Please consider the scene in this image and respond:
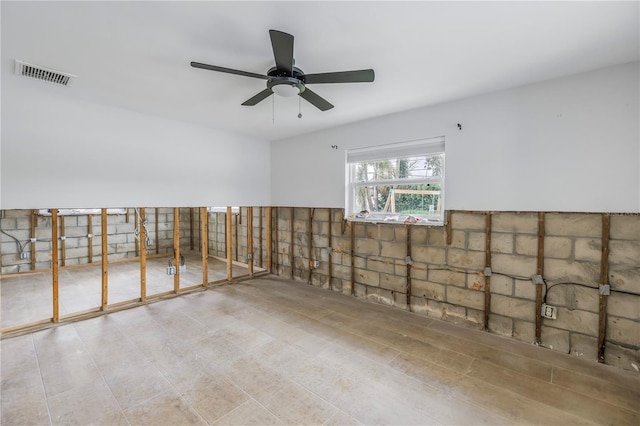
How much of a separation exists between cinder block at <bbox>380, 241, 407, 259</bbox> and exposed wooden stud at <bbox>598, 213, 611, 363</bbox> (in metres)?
1.91

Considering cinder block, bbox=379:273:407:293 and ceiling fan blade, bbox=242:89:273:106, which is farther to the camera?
cinder block, bbox=379:273:407:293

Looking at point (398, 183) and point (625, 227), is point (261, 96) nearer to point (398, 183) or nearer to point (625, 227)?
point (398, 183)

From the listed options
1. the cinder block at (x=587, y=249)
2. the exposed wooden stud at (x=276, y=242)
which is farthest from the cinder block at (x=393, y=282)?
the exposed wooden stud at (x=276, y=242)

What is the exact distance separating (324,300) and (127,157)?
11.3 feet

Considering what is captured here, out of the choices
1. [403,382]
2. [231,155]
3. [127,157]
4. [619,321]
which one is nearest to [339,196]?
[231,155]

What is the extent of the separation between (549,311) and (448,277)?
3.25 ft

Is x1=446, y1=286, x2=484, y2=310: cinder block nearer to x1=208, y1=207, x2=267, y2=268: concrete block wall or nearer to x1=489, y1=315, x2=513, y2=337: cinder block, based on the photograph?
x1=489, y1=315, x2=513, y2=337: cinder block

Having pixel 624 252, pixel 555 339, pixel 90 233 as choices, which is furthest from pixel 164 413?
pixel 90 233

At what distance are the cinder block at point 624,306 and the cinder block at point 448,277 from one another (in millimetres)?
1219

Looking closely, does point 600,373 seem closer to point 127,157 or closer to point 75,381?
point 75,381

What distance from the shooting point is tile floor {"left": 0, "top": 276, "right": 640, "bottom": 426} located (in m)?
2.00

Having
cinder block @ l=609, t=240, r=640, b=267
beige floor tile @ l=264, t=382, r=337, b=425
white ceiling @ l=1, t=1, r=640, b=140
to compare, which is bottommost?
beige floor tile @ l=264, t=382, r=337, b=425

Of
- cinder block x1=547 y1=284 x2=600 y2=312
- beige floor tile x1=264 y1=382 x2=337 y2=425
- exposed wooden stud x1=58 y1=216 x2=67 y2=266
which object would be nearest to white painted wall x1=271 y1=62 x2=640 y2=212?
cinder block x1=547 y1=284 x2=600 y2=312

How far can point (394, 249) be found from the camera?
3936mm
